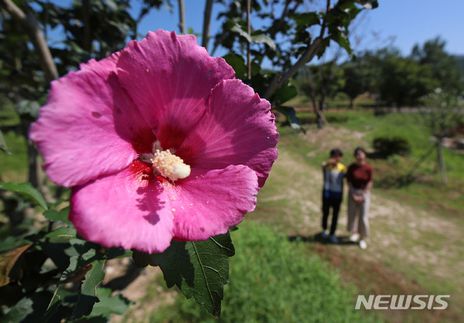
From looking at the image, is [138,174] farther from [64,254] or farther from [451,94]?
[451,94]

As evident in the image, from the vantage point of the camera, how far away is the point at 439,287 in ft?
18.2

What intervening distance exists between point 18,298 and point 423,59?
184ft

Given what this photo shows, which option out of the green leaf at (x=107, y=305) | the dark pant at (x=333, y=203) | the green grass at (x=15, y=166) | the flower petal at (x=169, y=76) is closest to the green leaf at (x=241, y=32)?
the flower petal at (x=169, y=76)

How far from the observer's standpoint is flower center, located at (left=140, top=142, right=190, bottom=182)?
0.77 meters

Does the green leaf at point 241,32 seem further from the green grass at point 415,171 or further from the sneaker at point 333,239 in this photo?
the green grass at point 415,171

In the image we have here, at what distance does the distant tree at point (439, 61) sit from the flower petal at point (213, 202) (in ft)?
150

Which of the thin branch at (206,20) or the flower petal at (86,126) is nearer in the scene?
the flower petal at (86,126)

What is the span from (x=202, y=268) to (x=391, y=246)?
22.6 ft

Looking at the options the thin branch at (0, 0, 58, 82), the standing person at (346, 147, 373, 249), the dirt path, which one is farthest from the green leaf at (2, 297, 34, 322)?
the standing person at (346, 147, 373, 249)

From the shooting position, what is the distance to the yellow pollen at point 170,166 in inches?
30.1

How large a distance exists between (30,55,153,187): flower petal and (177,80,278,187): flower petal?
0.16 metres

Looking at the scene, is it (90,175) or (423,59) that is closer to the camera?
(90,175)

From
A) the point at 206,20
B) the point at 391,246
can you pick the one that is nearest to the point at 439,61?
the point at 391,246

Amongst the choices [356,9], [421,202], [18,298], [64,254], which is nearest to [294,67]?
[356,9]
